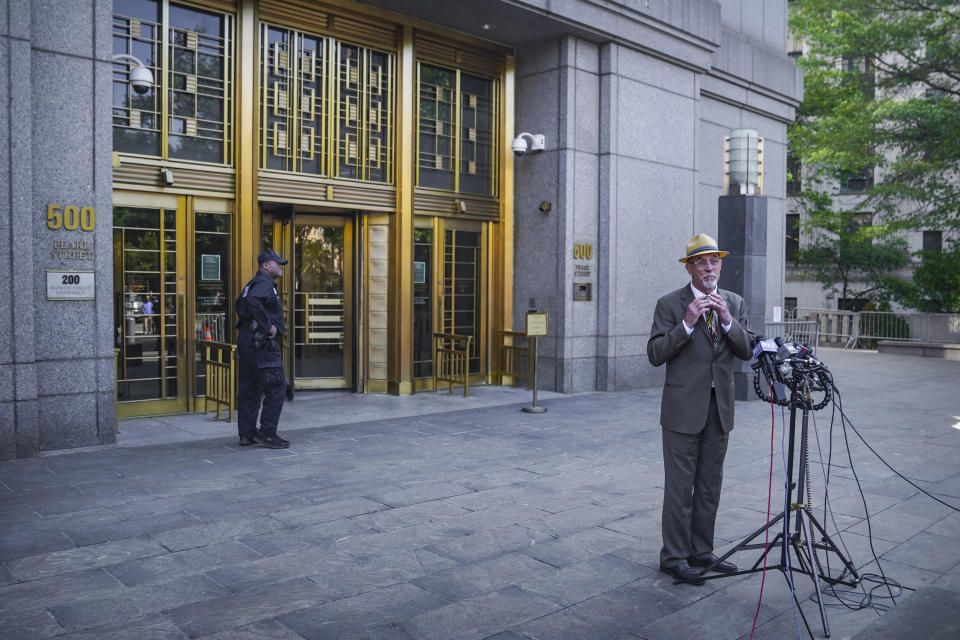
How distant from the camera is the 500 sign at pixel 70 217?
8.06 m

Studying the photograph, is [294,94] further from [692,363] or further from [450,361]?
[692,363]

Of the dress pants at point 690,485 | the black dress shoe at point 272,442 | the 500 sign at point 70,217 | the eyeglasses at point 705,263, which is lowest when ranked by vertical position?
the black dress shoe at point 272,442

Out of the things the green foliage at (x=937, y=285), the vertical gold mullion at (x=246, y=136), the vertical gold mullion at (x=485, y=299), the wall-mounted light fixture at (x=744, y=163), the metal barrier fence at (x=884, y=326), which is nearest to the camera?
the vertical gold mullion at (x=246, y=136)

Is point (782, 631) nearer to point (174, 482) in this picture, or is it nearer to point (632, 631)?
point (632, 631)

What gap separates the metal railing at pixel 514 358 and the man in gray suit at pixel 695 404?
27.4 feet

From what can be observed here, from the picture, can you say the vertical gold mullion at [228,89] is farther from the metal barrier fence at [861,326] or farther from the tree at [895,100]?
the tree at [895,100]

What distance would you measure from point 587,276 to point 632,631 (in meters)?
9.48

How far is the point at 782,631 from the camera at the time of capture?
4.13 meters

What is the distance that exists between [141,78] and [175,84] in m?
1.10

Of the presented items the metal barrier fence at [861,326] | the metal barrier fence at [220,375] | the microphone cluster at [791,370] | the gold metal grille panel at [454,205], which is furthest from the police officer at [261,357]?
the metal barrier fence at [861,326]

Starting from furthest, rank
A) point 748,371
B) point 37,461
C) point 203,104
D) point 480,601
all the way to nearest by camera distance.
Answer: point 748,371 < point 203,104 < point 37,461 < point 480,601

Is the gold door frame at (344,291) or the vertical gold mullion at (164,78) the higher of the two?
the vertical gold mullion at (164,78)

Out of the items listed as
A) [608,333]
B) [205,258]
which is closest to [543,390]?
[608,333]

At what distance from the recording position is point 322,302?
40.2 feet
